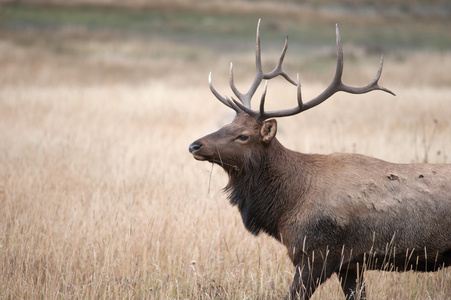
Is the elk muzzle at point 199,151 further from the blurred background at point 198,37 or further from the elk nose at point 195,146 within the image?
the blurred background at point 198,37

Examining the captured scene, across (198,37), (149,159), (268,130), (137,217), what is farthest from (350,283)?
(198,37)

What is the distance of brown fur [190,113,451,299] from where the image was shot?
12.5 ft

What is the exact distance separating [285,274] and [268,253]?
1.50 feet

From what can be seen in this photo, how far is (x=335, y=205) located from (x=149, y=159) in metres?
5.10

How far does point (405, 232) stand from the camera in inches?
150

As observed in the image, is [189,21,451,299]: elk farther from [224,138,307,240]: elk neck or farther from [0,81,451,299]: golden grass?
[0,81,451,299]: golden grass

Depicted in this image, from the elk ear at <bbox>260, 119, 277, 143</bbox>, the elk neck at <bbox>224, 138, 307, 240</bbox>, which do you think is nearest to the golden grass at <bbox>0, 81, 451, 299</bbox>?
the elk neck at <bbox>224, 138, 307, 240</bbox>

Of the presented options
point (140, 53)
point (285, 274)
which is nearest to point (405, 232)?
point (285, 274)

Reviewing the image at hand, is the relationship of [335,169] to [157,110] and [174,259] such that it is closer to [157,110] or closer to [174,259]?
[174,259]

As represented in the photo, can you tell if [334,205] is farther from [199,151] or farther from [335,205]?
[199,151]

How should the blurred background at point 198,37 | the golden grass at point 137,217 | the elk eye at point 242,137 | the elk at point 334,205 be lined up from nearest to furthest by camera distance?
the elk at point 334,205 → the elk eye at point 242,137 → the golden grass at point 137,217 → the blurred background at point 198,37

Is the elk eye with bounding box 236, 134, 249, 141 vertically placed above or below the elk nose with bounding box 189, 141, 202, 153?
above

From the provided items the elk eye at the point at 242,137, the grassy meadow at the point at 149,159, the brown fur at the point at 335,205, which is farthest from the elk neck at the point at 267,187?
the grassy meadow at the point at 149,159

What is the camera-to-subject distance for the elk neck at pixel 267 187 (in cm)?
412
